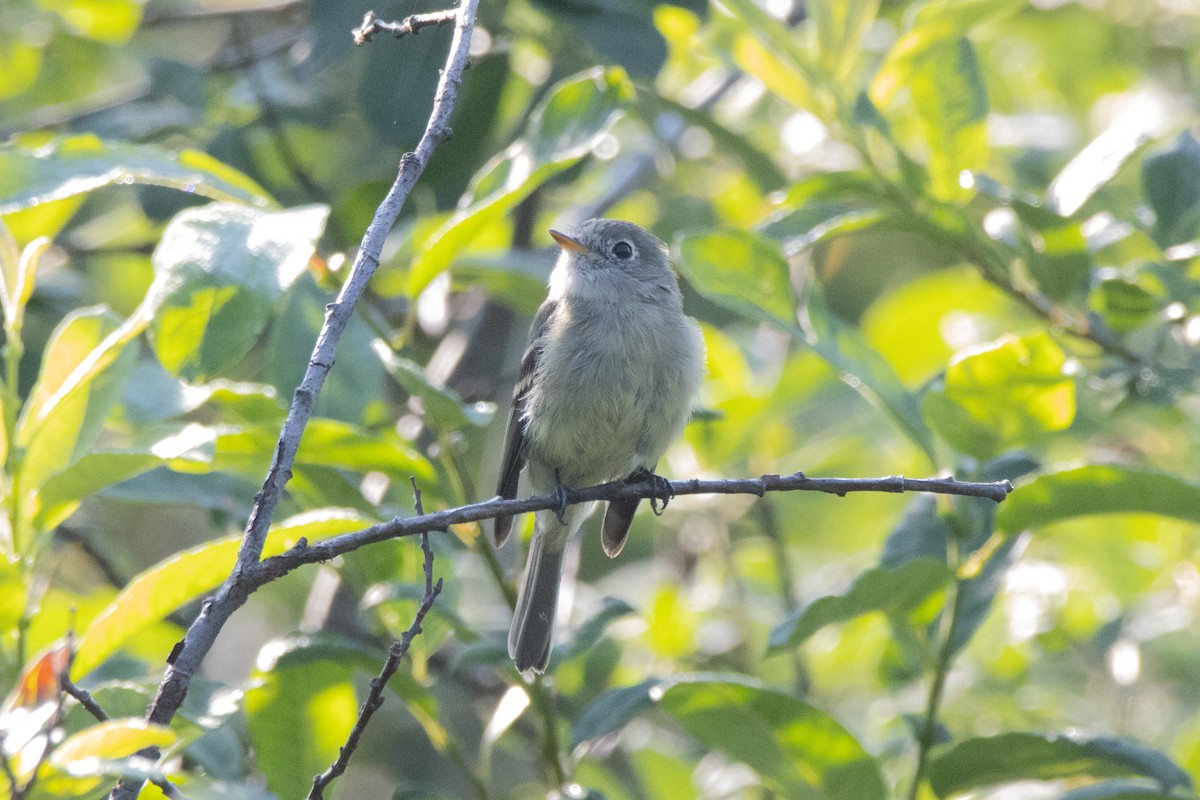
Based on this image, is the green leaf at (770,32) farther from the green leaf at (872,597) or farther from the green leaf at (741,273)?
the green leaf at (872,597)

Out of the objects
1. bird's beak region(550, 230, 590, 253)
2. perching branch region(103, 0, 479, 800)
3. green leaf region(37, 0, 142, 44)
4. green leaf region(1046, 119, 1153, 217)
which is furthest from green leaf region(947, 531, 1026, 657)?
green leaf region(37, 0, 142, 44)

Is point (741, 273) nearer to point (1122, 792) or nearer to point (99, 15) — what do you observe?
point (1122, 792)

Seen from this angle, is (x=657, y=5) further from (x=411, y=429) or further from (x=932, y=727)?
(x=932, y=727)

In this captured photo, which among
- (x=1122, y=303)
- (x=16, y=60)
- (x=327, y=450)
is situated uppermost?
(x=16, y=60)

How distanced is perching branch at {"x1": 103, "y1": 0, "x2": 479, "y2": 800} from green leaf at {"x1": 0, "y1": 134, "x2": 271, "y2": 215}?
878mm

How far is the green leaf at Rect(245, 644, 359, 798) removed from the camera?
2684mm

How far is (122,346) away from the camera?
2.39 meters

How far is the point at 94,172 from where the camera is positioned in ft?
8.73

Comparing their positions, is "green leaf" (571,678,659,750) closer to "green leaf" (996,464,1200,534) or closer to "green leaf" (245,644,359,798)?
"green leaf" (245,644,359,798)

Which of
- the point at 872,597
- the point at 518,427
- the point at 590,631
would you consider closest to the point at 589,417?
the point at 518,427

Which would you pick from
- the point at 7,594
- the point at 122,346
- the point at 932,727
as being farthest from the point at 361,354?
the point at 932,727

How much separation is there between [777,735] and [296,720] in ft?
3.56

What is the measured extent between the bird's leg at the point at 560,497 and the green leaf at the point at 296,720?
2.07 ft

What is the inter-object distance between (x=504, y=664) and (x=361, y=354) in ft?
2.94
